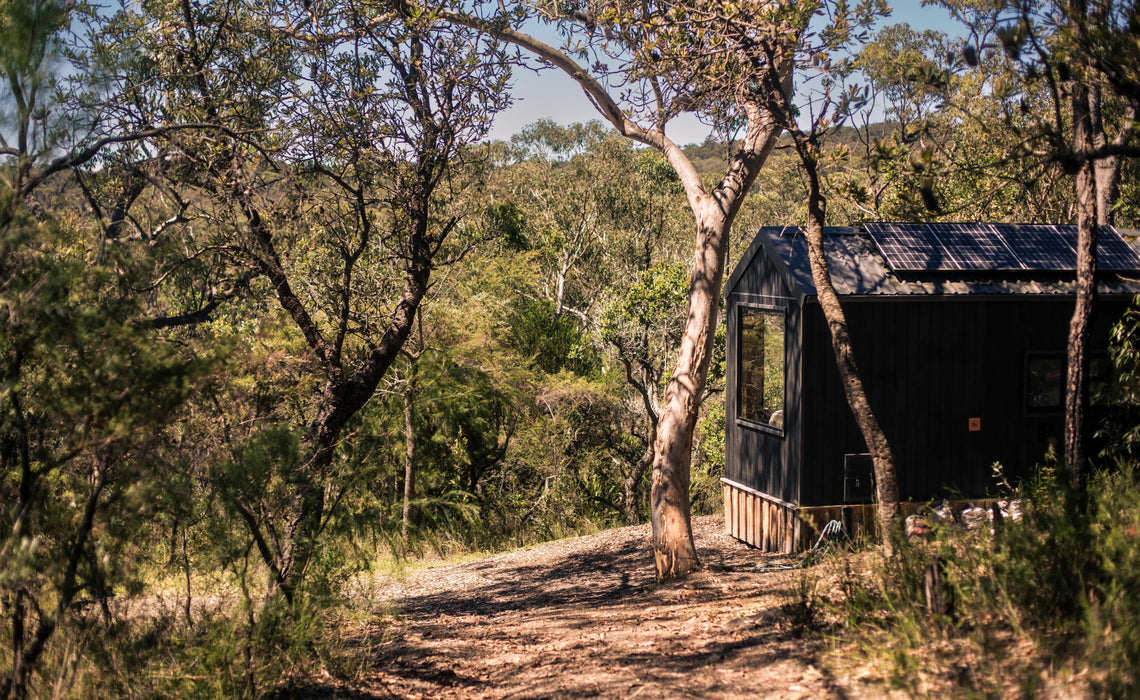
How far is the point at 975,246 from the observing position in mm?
9883

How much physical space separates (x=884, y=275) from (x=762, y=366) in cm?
169

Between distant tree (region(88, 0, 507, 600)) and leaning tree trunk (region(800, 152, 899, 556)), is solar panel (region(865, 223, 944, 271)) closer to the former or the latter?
leaning tree trunk (region(800, 152, 899, 556))

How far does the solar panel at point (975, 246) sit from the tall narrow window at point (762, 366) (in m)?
2.10

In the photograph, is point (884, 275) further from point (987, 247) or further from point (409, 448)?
point (409, 448)

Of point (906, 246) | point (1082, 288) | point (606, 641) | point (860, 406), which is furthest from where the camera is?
point (906, 246)

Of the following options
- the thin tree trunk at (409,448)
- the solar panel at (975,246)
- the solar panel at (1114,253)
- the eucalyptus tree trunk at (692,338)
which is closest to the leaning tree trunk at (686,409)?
the eucalyptus tree trunk at (692,338)

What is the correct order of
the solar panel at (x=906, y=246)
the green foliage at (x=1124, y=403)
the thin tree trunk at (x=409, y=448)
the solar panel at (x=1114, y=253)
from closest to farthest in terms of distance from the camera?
1. the green foliage at (x=1124, y=403)
2. the solar panel at (x=906, y=246)
3. the solar panel at (x=1114, y=253)
4. the thin tree trunk at (x=409, y=448)

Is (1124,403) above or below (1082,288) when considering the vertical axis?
below

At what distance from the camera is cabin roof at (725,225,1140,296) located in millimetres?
9008

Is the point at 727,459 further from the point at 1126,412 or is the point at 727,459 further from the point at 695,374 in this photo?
the point at 1126,412

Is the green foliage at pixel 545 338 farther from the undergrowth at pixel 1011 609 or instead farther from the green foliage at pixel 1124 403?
the undergrowth at pixel 1011 609

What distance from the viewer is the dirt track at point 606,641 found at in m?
4.71

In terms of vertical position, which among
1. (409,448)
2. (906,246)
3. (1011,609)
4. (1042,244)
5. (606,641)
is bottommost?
(606,641)

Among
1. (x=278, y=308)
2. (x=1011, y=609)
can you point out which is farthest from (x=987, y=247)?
(x=278, y=308)
